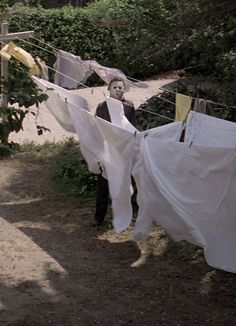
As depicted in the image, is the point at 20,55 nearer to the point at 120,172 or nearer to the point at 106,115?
the point at 106,115

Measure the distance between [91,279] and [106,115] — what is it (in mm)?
1796

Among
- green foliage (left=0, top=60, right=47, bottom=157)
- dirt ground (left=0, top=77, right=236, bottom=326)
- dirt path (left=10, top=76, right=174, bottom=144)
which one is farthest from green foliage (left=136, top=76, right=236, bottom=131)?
green foliage (left=0, top=60, right=47, bottom=157)

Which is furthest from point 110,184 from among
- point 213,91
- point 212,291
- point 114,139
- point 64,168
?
point 213,91

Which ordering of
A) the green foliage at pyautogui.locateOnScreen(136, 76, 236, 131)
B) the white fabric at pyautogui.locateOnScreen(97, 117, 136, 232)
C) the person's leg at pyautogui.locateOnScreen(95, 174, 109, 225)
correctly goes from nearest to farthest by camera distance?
the white fabric at pyautogui.locateOnScreen(97, 117, 136, 232) < the person's leg at pyautogui.locateOnScreen(95, 174, 109, 225) < the green foliage at pyautogui.locateOnScreen(136, 76, 236, 131)

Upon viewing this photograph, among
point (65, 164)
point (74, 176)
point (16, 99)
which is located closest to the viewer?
point (16, 99)

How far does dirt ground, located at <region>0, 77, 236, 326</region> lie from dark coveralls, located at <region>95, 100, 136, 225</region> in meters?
0.18

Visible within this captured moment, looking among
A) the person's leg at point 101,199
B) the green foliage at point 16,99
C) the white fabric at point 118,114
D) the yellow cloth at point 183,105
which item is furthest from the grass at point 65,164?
the green foliage at point 16,99

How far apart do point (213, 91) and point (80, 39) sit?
679 centimetres

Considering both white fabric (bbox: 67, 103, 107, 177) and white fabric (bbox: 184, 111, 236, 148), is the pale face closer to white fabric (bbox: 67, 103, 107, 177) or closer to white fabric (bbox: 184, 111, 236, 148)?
white fabric (bbox: 67, 103, 107, 177)

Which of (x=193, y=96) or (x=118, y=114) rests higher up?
(x=118, y=114)

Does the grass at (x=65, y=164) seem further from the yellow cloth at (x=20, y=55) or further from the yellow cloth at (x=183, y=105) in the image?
the yellow cloth at (x=183, y=105)

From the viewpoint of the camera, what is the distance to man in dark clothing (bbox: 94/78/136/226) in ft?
21.8

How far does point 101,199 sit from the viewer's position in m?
6.80

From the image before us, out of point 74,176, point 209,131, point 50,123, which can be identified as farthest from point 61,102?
point 50,123
